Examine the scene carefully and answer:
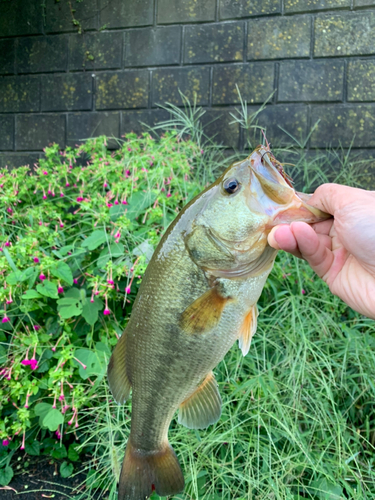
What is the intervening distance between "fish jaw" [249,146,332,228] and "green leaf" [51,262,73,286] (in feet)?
4.35

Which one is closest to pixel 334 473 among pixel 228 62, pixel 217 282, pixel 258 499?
pixel 258 499

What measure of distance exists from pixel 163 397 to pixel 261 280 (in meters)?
0.52

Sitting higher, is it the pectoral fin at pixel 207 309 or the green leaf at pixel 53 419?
the pectoral fin at pixel 207 309

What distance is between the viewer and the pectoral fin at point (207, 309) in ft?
3.86

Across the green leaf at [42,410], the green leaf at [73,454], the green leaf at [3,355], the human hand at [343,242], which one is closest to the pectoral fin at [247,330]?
the human hand at [343,242]

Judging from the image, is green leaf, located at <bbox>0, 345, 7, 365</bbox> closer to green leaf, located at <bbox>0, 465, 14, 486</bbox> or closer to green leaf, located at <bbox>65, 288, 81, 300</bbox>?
green leaf, located at <bbox>65, 288, 81, 300</bbox>

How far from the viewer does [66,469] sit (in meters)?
2.35

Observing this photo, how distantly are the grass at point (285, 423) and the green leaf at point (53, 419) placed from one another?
20cm

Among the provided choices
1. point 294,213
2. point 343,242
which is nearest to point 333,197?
point 343,242

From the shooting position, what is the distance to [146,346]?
4.19 ft

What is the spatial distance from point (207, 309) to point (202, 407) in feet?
Result: 1.25

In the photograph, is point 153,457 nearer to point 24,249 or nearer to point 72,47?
point 24,249

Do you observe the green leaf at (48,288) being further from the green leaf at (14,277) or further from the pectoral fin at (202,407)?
the pectoral fin at (202,407)

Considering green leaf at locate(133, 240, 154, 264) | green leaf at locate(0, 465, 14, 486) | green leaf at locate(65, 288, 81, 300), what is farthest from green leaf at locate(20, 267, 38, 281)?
green leaf at locate(0, 465, 14, 486)
